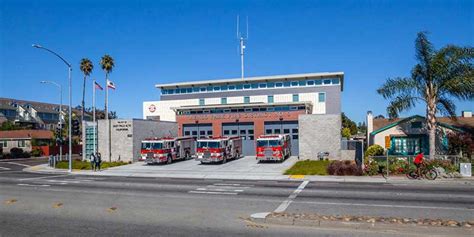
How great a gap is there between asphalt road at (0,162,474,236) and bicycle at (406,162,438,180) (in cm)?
297

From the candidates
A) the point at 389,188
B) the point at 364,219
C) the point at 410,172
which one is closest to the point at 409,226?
the point at 364,219

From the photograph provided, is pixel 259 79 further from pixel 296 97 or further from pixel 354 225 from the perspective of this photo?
pixel 354 225

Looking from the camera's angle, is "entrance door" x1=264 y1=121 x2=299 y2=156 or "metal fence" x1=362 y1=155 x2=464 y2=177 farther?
"entrance door" x1=264 y1=121 x2=299 y2=156

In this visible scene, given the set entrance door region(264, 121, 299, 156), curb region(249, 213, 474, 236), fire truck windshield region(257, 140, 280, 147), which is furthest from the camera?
entrance door region(264, 121, 299, 156)

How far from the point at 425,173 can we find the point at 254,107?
2730 centimetres

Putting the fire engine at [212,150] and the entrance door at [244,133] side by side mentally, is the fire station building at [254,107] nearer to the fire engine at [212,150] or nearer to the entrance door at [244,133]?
the entrance door at [244,133]

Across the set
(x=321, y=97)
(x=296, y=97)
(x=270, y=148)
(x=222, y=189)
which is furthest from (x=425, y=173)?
(x=296, y=97)

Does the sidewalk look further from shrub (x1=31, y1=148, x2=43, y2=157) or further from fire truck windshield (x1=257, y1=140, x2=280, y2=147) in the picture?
shrub (x1=31, y1=148, x2=43, y2=157)

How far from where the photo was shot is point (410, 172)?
84.6 feet

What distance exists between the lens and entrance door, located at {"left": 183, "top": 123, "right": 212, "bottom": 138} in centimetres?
5178

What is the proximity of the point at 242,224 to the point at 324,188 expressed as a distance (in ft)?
33.7

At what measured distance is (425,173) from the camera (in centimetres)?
2508

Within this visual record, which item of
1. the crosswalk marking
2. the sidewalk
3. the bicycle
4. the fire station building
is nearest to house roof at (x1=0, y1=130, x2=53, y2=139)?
the fire station building

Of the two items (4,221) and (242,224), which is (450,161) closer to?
(242,224)
